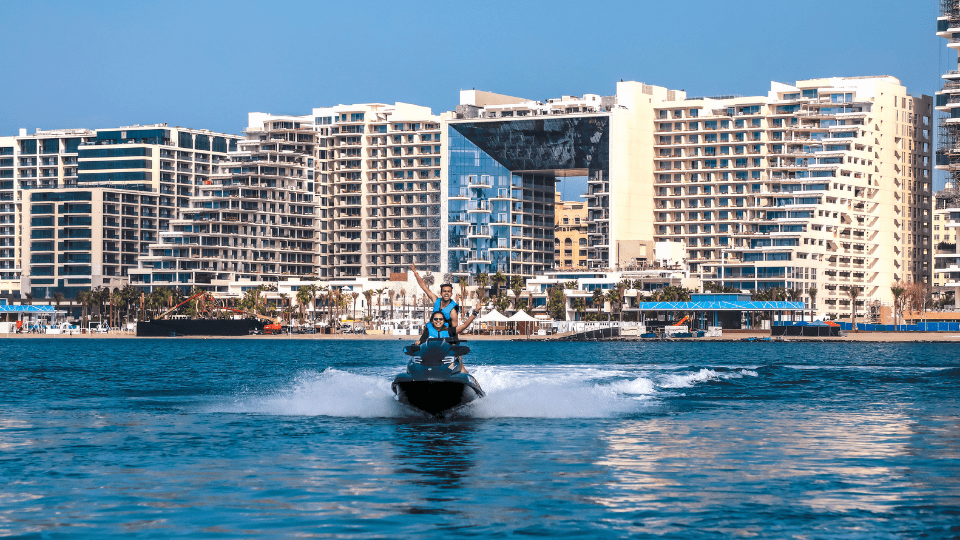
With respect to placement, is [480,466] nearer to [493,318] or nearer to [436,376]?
[436,376]

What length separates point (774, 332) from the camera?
7500 inches

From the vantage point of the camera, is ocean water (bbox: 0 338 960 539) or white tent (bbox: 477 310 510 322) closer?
ocean water (bbox: 0 338 960 539)

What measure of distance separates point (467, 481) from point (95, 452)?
9.49 m

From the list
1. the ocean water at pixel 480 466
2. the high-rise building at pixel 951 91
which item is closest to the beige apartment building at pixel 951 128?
the high-rise building at pixel 951 91

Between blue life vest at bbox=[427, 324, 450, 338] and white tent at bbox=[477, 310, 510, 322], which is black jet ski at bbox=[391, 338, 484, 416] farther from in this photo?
white tent at bbox=[477, 310, 510, 322]

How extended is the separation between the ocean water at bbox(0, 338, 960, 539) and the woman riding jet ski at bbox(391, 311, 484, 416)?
74cm

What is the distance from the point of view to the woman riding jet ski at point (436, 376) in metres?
33.5

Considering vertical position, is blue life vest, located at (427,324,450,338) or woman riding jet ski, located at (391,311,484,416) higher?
blue life vest, located at (427,324,450,338)

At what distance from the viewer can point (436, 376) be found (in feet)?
111

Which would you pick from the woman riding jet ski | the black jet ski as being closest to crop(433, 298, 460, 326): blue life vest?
the woman riding jet ski

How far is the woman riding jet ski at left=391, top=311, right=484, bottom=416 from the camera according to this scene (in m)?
33.5

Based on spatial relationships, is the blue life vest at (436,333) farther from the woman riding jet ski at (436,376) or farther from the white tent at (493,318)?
the white tent at (493,318)

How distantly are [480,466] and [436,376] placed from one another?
705 centimetres

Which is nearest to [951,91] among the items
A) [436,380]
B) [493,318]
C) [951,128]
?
[951,128]
